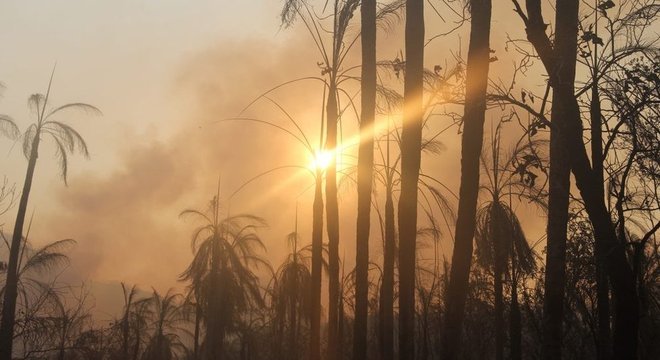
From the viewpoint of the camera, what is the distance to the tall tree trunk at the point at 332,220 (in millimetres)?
15414

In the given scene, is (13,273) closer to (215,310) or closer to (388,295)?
(215,310)

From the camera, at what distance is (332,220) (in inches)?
621

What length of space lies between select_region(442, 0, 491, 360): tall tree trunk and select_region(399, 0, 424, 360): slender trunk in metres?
2.60

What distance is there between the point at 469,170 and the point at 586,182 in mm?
1672

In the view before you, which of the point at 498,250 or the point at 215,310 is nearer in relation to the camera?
the point at 498,250

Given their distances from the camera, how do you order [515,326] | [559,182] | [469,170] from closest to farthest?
[469,170], [559,182], [515,326]

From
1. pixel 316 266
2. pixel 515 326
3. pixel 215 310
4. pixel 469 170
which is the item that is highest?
pixel 469 170

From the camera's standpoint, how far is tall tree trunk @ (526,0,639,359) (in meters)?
10.1

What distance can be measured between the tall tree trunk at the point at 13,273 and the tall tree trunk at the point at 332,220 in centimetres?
1326

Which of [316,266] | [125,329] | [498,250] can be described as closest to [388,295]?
[316,266]

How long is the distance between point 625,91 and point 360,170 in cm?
583

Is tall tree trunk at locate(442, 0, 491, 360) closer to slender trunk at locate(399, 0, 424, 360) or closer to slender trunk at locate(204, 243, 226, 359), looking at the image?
slender trunk at locate(399, 0, 424, 360)

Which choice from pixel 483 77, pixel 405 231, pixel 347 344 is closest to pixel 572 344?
pixel 347 344

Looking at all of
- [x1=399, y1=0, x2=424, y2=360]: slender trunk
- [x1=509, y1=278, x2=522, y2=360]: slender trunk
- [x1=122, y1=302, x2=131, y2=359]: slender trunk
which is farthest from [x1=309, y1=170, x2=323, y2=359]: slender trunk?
[x1=122, y1=302, x2=131, y2=359]: slender trunk
